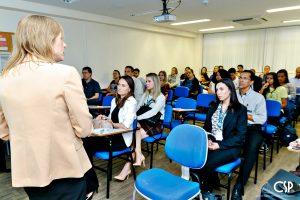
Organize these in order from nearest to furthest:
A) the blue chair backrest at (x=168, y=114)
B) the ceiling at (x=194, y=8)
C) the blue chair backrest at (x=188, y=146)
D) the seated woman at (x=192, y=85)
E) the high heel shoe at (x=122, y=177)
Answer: the blue chair backrest at (x=188, y=146)
the high heel shoe at (x=122, y=177)
the blue chair backrest at (x=168, y=114)
the ceiling at (x=194, y=8)
the seated woman at (x=192, y=85)

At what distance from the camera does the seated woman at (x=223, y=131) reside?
2.23 m

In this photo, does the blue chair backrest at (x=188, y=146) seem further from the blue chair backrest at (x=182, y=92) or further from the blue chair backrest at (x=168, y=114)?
the blue chair backrest at (x=182, y=92)

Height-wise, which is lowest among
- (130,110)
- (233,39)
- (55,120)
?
(130,110)

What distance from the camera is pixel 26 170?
1.03 metres

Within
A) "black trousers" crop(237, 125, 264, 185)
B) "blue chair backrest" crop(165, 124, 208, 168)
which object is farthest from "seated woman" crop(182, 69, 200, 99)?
"blue chair backrest" crop(165, 124, 208, 168)

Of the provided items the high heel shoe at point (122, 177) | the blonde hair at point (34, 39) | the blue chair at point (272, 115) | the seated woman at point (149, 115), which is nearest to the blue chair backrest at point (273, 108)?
the blue chair at point (272, 115)

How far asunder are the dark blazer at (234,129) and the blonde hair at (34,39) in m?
1.88

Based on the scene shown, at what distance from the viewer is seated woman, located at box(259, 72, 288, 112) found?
161 inches

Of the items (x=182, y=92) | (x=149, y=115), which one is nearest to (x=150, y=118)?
(x=149, y=115)

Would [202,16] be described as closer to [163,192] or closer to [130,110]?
[130,110]

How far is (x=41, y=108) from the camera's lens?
970 mm

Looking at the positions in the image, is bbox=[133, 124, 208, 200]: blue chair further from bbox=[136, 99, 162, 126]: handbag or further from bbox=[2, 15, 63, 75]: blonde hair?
bbox=[2, 15, 63, 75]: blonde hair

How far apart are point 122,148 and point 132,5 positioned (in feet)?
12.6

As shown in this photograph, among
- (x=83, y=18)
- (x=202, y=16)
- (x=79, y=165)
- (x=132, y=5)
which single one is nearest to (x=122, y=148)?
(x=79, y=165)
